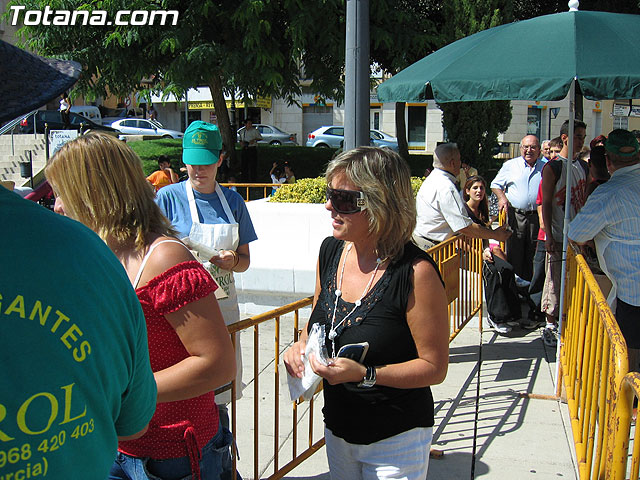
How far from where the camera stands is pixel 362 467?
2.36m

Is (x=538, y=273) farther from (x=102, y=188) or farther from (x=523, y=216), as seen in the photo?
(x=102, y=188)

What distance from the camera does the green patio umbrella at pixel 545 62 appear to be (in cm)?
403

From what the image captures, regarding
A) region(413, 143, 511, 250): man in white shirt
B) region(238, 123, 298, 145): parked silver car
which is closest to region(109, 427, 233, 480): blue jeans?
region(413, 143, 511, 250): man in white shirt

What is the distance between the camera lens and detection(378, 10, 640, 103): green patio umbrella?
403 centimetres

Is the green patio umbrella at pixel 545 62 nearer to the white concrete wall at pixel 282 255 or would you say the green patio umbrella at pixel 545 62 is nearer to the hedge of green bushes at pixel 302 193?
the white concrete wall at pixel 282 255

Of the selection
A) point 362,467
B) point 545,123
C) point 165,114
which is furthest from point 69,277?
point 165,114

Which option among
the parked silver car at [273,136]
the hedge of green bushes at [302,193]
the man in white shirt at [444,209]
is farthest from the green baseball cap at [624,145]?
the parked silver car at [273,136]

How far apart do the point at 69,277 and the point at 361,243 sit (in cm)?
142

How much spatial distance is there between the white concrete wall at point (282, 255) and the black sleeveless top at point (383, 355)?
4637 mm

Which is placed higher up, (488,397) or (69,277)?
(69,277)

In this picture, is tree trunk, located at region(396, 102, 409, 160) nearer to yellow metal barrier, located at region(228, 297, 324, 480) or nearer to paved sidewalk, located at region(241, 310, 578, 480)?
paved sidewalk, located at region(241, 310, 578, 480)

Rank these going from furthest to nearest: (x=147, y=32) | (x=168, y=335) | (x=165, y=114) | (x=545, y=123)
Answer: (x=165, y=114) < (x=545, y=123) < (x=147, y=32) < (x=168, y=335)

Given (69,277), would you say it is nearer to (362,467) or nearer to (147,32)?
(362,467)

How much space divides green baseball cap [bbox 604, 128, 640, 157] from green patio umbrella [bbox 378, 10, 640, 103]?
0.40 meters
